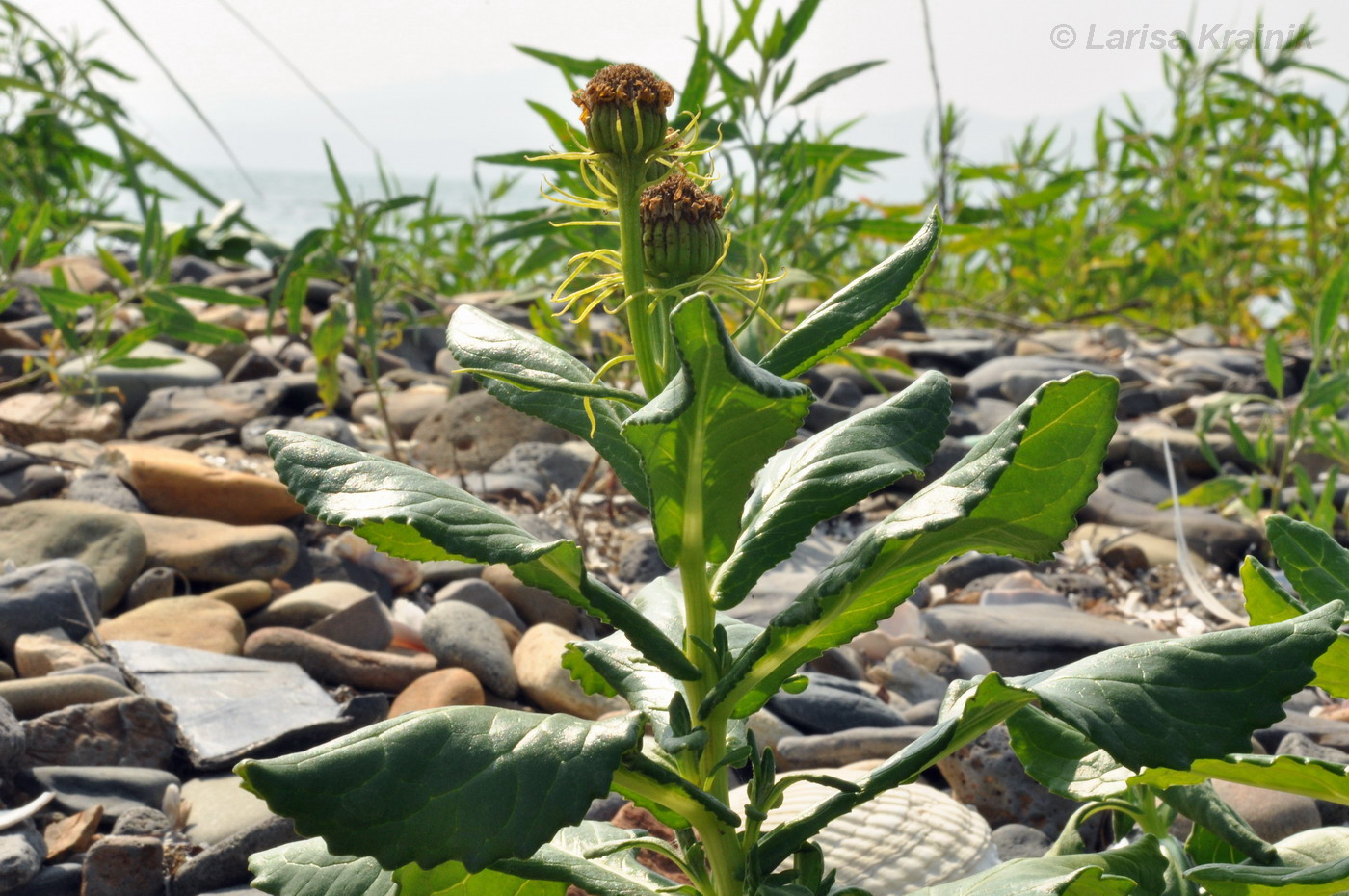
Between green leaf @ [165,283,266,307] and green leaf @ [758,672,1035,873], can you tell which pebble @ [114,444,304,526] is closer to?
green leaf @ [165,283,266,307]

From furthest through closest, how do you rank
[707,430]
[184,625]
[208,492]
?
[208,492] < [184,625] < [707,430]

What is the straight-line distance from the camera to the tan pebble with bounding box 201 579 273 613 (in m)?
2.39

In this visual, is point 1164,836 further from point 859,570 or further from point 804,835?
point 859,570

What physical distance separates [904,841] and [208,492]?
1.90 meters

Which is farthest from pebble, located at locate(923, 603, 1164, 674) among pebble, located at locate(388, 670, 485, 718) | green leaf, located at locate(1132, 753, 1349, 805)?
green leaf, located at locate(1132, 753, 1349, 805)

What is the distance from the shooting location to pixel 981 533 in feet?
3.44

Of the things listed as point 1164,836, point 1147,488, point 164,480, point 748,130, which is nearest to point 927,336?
point 1147,488

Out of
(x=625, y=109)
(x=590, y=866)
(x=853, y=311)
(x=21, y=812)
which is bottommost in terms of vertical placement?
(x=21, y=812)

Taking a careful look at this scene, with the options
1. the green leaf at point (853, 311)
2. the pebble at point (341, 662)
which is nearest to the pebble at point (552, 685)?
the pebble at point (341, 662)

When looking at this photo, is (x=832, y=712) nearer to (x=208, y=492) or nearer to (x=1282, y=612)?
(x=1282, y=612)

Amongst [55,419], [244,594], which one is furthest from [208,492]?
[55,419]

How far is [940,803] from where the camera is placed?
168 centimetres

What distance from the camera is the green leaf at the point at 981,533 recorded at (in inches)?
38.4

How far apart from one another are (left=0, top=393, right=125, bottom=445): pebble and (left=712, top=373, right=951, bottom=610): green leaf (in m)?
2.72
